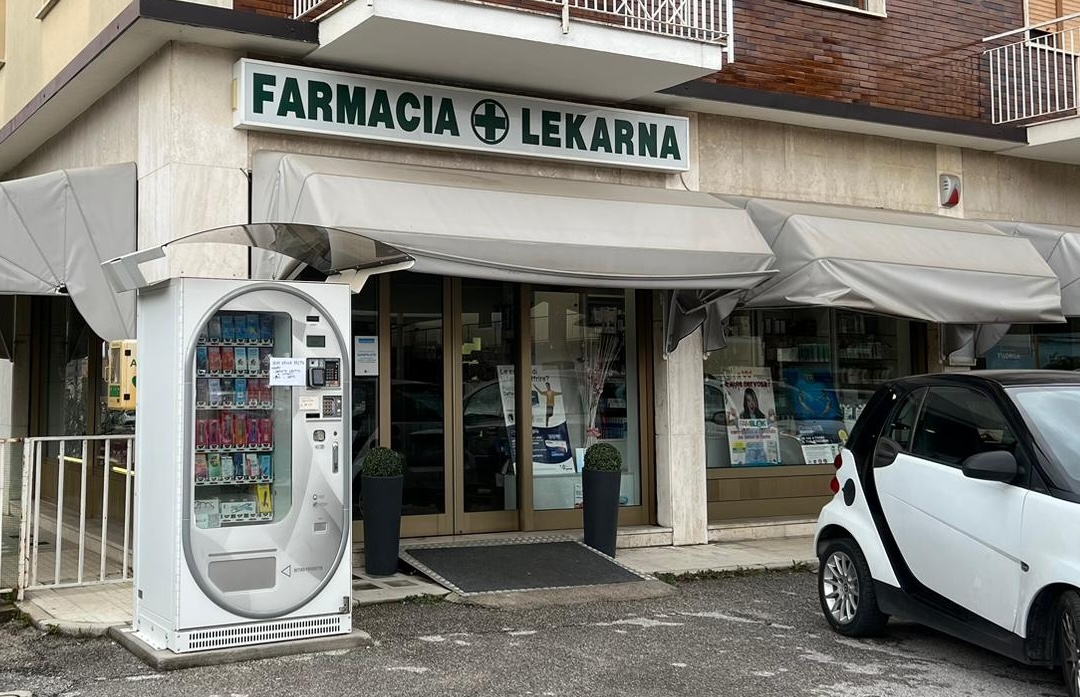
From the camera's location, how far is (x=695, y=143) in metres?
10.9

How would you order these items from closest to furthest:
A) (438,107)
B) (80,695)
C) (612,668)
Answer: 1. (80,695)
2. (612,668)
3. (438,107)

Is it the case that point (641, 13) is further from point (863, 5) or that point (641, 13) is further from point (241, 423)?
point (241, 423)

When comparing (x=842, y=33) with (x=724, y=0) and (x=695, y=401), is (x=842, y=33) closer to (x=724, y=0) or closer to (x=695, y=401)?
(x=724, y=0)

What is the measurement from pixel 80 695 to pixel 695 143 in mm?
7535

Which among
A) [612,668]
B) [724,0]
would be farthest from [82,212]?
[724,0]

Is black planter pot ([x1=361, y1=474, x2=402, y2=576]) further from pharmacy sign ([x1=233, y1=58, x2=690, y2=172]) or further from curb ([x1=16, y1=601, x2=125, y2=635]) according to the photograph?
pharmacy sign ([x1=233, y1=58, x2=690, y2=172])

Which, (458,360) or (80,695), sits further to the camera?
(458,360)

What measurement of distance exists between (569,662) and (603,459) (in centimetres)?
314

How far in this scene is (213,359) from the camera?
662 cm

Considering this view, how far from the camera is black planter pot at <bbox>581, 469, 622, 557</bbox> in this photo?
9469 mm

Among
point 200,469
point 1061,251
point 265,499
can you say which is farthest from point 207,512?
point 1061,251

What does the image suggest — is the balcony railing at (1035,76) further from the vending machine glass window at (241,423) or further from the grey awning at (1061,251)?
the vending machine glass window at (241,423)

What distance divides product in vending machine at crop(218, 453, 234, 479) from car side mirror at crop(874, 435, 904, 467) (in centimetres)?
405

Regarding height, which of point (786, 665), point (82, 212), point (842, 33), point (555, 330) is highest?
point (842, 33)
